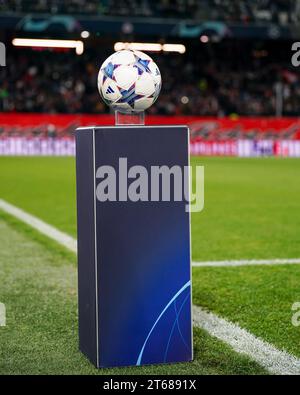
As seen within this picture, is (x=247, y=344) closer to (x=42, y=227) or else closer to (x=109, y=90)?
(x=109, y=90)

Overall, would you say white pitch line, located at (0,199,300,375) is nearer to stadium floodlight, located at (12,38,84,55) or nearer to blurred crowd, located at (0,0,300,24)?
blurred crowd, located at (0,0,300,24)

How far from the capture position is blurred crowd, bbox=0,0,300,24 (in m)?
31.2

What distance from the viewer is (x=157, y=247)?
12.3 ft

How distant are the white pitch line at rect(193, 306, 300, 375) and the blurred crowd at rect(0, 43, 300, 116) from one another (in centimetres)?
2553

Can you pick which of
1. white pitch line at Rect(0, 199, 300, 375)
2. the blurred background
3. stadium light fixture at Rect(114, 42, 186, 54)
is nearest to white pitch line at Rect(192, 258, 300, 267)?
white pitch line at Rect(0, 199, 300, 375)

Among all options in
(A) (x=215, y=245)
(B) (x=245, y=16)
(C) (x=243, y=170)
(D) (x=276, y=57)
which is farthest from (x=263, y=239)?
(D) (x=276, y=57)

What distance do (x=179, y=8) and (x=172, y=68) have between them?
130 inches

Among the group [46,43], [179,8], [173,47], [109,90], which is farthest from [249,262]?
[173,47]

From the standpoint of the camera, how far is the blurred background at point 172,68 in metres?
28.6

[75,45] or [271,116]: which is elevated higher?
[75,45]

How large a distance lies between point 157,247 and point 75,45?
30.3 meters

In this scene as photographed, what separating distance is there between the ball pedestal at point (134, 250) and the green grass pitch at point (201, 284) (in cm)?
14
